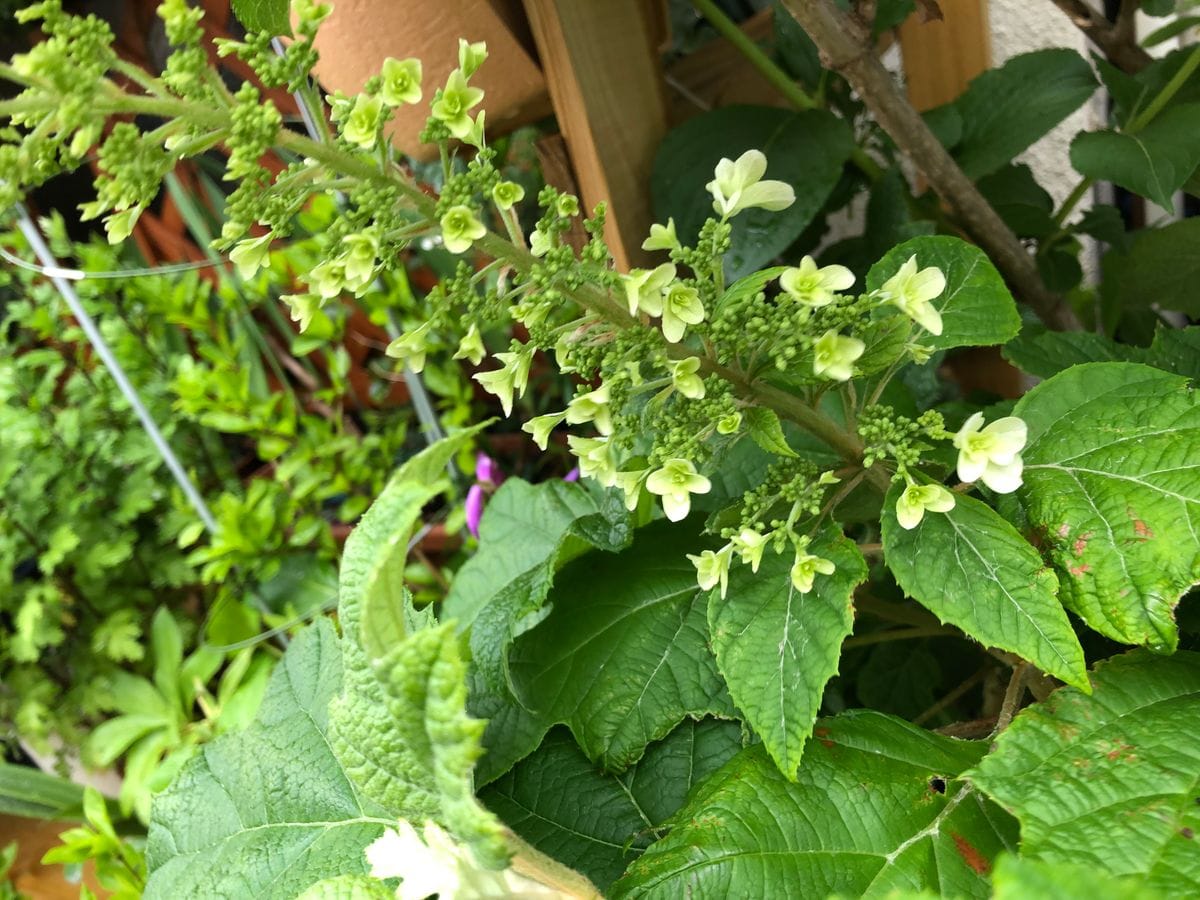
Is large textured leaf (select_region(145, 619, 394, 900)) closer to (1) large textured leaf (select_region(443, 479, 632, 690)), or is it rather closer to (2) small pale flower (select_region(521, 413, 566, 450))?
(1) large textured leaf (select_region(443, 479, 632, 690))

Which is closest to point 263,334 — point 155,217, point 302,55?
point 155,217

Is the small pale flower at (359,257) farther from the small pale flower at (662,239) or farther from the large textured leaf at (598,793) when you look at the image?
the large textured leaf at (598,793)

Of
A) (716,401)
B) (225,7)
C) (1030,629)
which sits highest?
(225,7)

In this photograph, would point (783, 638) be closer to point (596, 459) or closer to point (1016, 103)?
point (596, 459)


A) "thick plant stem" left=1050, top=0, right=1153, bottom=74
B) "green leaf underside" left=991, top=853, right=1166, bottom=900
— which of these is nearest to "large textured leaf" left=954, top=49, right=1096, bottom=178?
"thick plant stem" left=1050, top=0, right=1153, bottom=74

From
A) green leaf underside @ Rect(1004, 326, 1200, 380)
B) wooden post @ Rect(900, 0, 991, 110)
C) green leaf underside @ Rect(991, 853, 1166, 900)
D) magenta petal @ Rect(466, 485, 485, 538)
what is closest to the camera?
green leaf underside @ Rect(991, 853, 1166, 900)

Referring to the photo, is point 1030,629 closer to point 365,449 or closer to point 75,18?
point 75,18

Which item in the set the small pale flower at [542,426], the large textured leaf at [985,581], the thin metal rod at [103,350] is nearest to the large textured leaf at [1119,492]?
the large textured leaf at [985,581]
